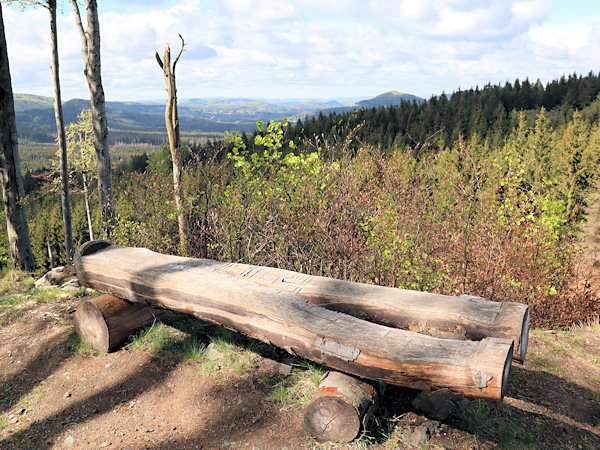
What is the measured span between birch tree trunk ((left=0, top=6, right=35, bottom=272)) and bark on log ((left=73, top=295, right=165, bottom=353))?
201 inches

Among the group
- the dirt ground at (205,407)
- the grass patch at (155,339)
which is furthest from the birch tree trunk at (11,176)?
the grass patch at (155,339)

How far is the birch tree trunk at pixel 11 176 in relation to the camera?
7.69 meters

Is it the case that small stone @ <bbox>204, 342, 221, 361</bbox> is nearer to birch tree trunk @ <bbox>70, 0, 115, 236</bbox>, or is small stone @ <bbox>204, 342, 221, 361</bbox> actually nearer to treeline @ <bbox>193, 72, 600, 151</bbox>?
birch tree trunk @ <bbox>70, 0, 115, 236</bbox>

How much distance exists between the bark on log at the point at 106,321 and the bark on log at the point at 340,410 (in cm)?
270

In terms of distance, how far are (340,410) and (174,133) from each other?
4.78m

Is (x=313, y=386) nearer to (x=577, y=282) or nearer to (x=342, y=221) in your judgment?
(x=342, y=221)

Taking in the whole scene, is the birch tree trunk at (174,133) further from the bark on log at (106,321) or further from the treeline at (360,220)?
the bark on log at (106,321)

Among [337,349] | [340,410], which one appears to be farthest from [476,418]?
[337,349]

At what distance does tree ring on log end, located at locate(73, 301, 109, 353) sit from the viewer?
4477 millimetres

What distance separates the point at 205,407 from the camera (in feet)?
11.8

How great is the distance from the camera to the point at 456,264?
613 centimetres

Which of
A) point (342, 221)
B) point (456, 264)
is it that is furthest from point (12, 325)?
point (456, 264)

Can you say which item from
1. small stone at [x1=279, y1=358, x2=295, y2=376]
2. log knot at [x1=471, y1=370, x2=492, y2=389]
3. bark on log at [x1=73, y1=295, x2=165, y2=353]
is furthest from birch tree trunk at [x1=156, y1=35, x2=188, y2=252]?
log knot at [x1=471, y1=370, x2=492, y2=389]

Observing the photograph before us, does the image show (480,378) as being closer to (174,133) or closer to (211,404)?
(211,404)
